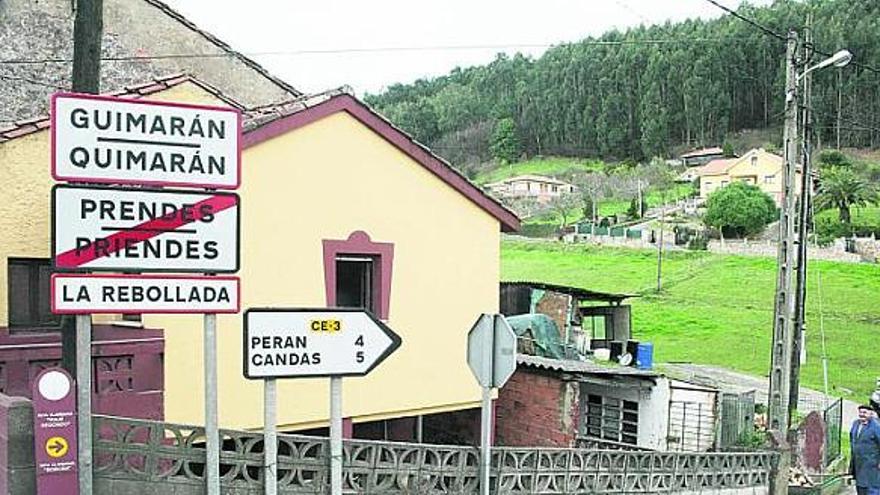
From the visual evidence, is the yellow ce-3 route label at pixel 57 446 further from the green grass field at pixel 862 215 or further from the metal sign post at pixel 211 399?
the green grass field at pixel 862 215

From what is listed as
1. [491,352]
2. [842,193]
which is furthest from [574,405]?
[842,193]

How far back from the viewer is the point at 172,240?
534cm

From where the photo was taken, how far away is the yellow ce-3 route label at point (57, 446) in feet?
18.5

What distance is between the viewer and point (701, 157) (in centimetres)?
12275

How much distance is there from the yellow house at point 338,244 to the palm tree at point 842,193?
65.5m

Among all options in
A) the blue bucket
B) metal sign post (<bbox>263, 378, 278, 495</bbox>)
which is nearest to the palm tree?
the blue bucket

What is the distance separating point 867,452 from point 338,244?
7.67 metres

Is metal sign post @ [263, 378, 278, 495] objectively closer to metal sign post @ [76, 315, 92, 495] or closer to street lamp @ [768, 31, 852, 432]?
metal sign post @ [76, 315, 92, 495]

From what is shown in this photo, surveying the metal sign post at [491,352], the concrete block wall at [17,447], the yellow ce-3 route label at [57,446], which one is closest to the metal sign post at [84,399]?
the yellow ce-3 route label at [57,446]

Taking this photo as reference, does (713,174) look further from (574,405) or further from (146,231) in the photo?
(146,231)

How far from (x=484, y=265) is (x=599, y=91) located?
395 ft

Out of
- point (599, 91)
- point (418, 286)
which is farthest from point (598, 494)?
point (599, 91)

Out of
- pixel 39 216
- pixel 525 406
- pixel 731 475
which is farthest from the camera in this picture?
pixel 525 406

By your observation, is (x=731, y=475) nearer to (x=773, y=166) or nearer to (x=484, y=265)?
(x=484, y=265)
